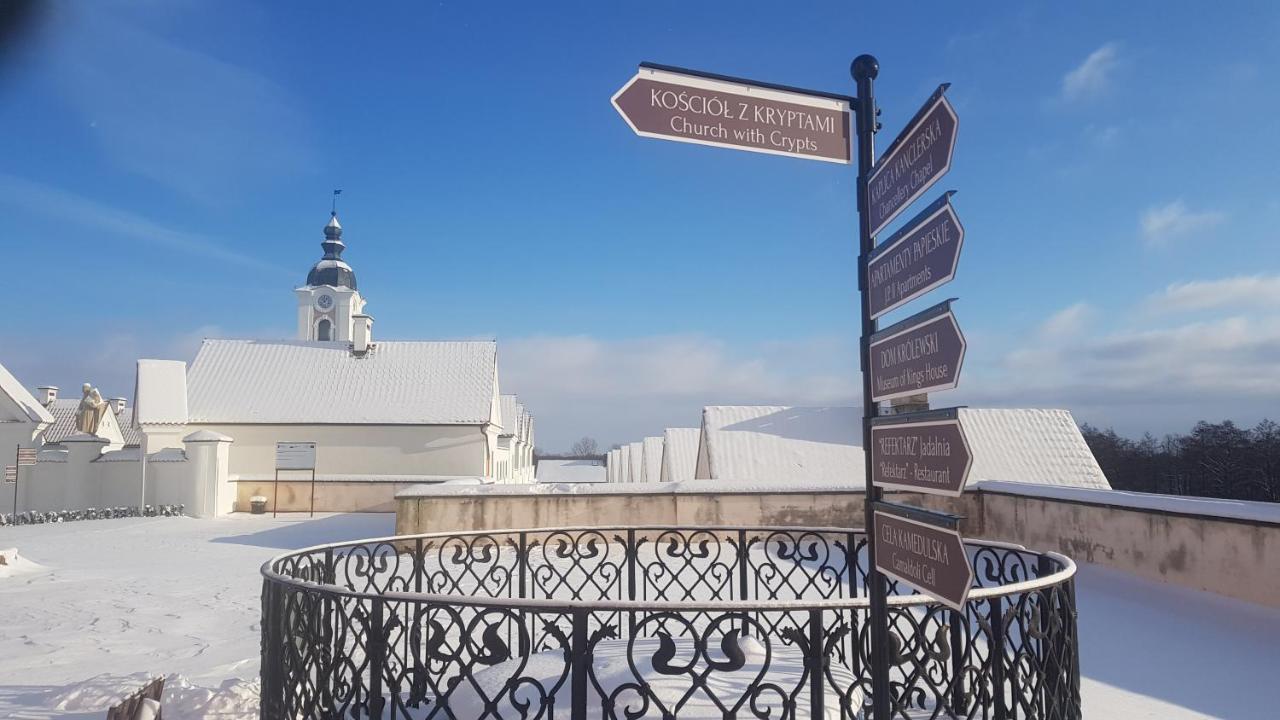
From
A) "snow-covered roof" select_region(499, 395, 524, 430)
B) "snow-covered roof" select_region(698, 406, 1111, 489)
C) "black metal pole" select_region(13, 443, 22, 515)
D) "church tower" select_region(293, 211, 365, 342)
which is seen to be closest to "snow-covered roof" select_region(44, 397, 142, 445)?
"church tower" select_region(293, 211, 365, 342)

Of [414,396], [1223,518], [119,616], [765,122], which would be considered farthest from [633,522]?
[414,396]

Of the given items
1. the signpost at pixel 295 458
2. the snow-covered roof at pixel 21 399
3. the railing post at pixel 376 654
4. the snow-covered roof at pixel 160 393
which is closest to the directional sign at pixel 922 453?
the railing post at pixel 376 654

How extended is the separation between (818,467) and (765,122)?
20780 mm

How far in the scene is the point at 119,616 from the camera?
29.2 feet

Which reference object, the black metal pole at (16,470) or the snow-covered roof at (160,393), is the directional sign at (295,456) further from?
the black metal pole at (16,470)

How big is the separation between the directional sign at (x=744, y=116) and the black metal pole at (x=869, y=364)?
12cm

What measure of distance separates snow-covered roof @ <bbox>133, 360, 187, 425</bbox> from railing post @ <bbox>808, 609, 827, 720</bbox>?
30.0 metres

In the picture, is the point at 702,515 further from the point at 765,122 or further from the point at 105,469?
the point at 105,469

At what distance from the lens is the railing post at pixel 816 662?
3.03 metres

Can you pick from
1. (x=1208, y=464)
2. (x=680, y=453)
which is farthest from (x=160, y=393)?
(x=1208, y=464)

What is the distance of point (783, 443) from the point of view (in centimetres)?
2427

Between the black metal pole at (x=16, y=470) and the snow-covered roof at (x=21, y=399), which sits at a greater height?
the snow-covered roof at (x=21, y=399)

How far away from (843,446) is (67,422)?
154ft

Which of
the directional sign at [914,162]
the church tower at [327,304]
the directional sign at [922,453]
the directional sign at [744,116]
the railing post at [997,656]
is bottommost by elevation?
the railing post at [997,656]
